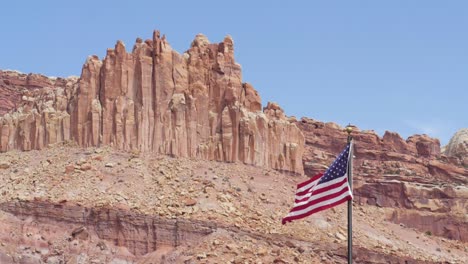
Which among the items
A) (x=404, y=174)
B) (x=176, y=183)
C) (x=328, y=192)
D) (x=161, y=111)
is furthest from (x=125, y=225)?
(x=404, y=174)

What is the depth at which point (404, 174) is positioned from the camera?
110500 mm

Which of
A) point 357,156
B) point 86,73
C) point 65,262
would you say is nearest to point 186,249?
point 65,262

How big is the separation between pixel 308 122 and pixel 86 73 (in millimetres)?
34023

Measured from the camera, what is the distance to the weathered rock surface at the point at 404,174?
102562 mm

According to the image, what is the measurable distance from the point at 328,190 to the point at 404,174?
232ft

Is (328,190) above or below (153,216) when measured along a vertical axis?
above

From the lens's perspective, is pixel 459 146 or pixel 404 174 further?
pixel 459 146

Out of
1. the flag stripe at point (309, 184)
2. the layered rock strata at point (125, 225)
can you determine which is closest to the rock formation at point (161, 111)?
the layered rock strata at point (125, 225)

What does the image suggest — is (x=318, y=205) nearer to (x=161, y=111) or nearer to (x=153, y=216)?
(x=153, y=216)

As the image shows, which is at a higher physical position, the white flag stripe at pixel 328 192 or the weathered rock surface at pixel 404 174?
the weathered rock surface at pixel 404 174

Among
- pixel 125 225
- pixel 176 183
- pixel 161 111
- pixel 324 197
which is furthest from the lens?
pixel 161 111

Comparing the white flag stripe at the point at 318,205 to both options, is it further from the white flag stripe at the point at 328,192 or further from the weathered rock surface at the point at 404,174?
the weathered rock surface at the point at 404,174

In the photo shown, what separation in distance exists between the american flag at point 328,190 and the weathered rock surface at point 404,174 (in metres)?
59.3

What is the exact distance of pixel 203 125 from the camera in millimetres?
88625
